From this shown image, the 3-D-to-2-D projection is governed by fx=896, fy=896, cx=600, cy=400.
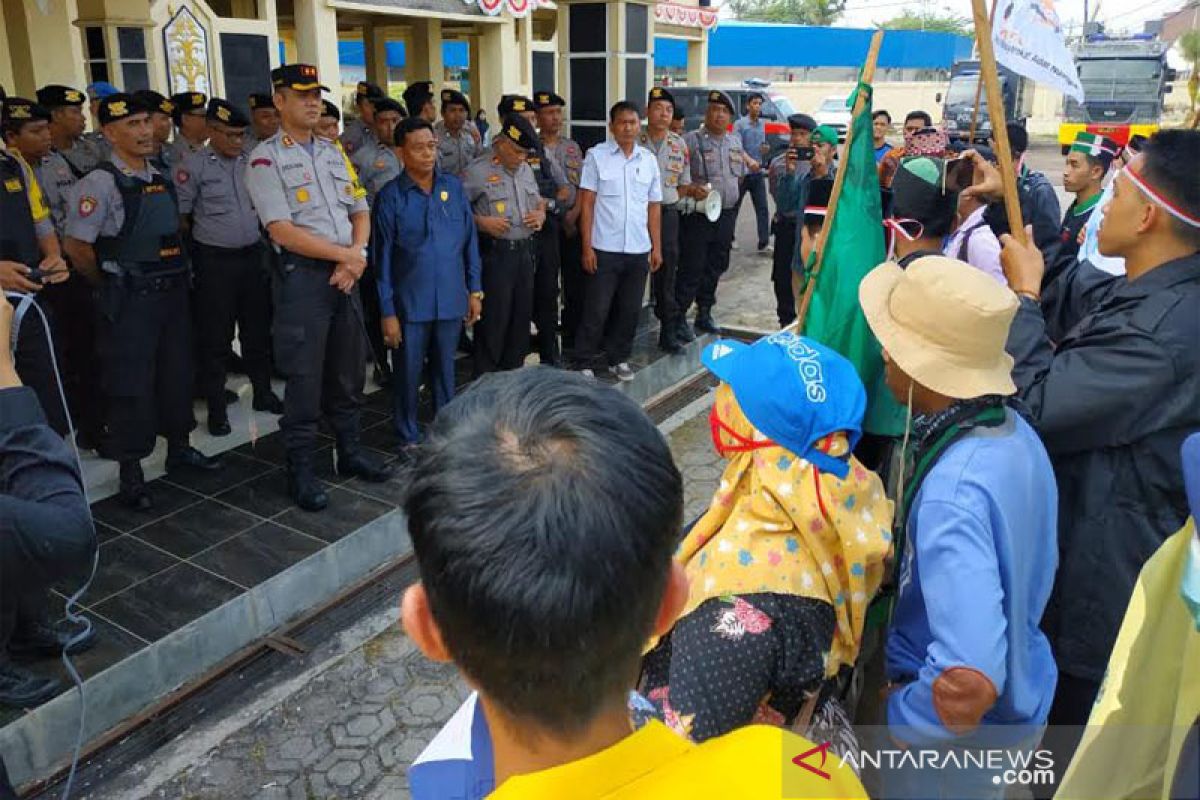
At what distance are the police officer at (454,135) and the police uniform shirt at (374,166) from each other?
0.71 meters

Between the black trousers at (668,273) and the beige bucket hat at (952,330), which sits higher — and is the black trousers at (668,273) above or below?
below

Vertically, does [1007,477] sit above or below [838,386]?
below

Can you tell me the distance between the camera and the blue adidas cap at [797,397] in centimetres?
157

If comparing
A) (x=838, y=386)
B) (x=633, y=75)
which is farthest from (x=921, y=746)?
(x=633, y=75)

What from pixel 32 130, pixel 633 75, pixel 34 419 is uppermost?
pixel 633 75

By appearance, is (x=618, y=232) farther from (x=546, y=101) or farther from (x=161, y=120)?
(x=161, y=120)

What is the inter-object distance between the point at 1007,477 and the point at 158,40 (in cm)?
791

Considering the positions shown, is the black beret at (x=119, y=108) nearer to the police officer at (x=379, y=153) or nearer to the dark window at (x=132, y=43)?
the police officer at (x=379, y=153)

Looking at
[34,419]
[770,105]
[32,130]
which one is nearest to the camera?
[34,419]

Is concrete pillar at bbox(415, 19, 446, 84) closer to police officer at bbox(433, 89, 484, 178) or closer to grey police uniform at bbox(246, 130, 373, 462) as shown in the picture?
police officer at bbox(433, 89, 484, 178)

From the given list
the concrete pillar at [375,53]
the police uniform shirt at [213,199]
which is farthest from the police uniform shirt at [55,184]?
the concrete pillar at [375,53]

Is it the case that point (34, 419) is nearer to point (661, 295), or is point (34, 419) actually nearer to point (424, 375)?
point (424, 375)

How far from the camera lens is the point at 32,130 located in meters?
4.46

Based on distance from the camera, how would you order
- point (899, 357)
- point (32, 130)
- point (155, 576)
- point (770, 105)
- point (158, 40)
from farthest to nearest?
point (770, 105), point (158, 40), point (32, 130), point (155, 576), point (899, 357)
